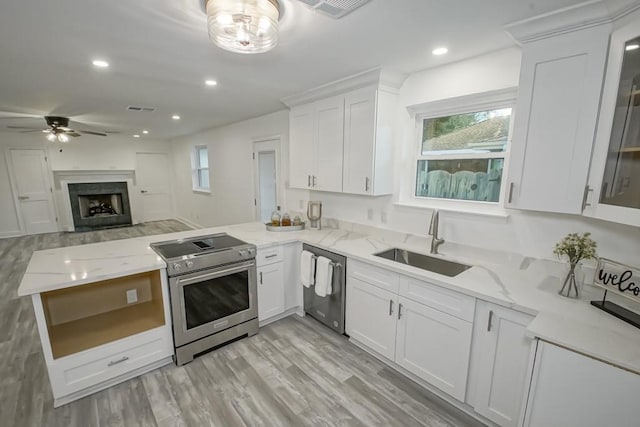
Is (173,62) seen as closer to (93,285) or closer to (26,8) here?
(26,8)

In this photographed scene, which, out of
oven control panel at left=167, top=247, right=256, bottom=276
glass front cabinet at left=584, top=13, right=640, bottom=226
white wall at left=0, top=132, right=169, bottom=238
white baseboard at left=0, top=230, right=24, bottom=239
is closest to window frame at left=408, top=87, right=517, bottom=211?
glass front cabinet at left=584, top=13, right=640, bottom=226

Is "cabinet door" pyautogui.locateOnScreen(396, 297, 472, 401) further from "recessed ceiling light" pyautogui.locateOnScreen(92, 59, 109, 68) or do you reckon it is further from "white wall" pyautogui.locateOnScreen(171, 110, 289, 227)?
"recessed ceiling light" pyautogui.locateOnScreen(92, 59, 109, 68)

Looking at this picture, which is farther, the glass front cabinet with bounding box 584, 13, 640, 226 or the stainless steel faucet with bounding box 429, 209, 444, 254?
the stainless steel faucet with bounding box 429, 209, 444, 254

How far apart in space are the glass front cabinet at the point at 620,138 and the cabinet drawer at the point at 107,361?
299cm

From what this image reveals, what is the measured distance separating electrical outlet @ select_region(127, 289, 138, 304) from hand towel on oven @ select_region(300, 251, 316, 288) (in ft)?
4.91

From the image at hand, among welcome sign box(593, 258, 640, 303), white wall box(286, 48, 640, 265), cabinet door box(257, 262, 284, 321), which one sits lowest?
cabinet door box(257, 262, 284, 321)

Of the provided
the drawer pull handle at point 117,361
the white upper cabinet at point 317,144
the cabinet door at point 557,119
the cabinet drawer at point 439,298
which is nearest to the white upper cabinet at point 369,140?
the white upper cabinet at point 317,144

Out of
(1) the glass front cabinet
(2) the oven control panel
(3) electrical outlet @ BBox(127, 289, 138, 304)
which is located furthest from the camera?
(3) electrical outlet @ BBox(127, 289, 138, 304)

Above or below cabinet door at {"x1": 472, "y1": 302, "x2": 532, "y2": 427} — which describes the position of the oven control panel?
above

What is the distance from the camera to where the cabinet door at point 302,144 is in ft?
9.94

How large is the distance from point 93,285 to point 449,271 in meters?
2.91

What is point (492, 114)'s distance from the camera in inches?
85.0

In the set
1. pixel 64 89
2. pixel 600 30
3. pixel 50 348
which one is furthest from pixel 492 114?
pixel 64 89

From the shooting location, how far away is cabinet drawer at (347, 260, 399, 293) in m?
2.06
